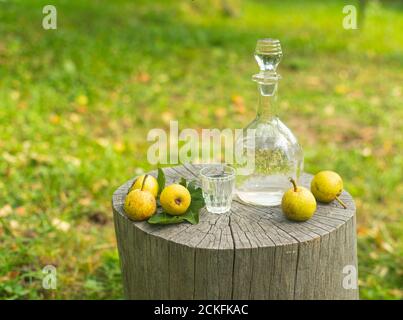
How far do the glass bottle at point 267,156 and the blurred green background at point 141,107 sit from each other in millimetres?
1144

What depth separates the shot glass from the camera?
88.2 inches

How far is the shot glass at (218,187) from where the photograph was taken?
88.2 inches

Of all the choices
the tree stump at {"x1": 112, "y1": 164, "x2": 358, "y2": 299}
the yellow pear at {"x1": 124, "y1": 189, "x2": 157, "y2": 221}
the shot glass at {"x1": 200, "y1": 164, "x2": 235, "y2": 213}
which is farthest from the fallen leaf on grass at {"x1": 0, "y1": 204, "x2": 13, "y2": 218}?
the shot glass at {"x1": 200, "y1": 164, "x2": 235, "y2": 213}

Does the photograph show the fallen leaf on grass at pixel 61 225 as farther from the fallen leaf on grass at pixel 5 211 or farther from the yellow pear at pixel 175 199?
the yellow pear at pixel 175 199

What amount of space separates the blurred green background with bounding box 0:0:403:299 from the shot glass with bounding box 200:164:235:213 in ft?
3.60

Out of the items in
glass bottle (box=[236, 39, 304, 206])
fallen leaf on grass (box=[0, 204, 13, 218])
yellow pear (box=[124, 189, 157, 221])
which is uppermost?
glass bottle (box=[236, 39, 304, 206])

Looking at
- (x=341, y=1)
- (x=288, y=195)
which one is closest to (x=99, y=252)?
(x=288, y=195)

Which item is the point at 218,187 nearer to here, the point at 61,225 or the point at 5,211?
the point at 61,225

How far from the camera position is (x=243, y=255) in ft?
6.64

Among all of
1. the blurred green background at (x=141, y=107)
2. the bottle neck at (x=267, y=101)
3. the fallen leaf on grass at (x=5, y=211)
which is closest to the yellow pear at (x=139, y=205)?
the bottle neck at (x=267, y=101)

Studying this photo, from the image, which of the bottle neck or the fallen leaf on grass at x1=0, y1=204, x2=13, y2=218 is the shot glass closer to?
the bottle neck

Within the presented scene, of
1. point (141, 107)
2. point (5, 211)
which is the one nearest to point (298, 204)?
point (5, 211)

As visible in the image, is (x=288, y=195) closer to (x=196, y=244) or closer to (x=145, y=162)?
(x=196, y=244)

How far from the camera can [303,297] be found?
216 centimetres
